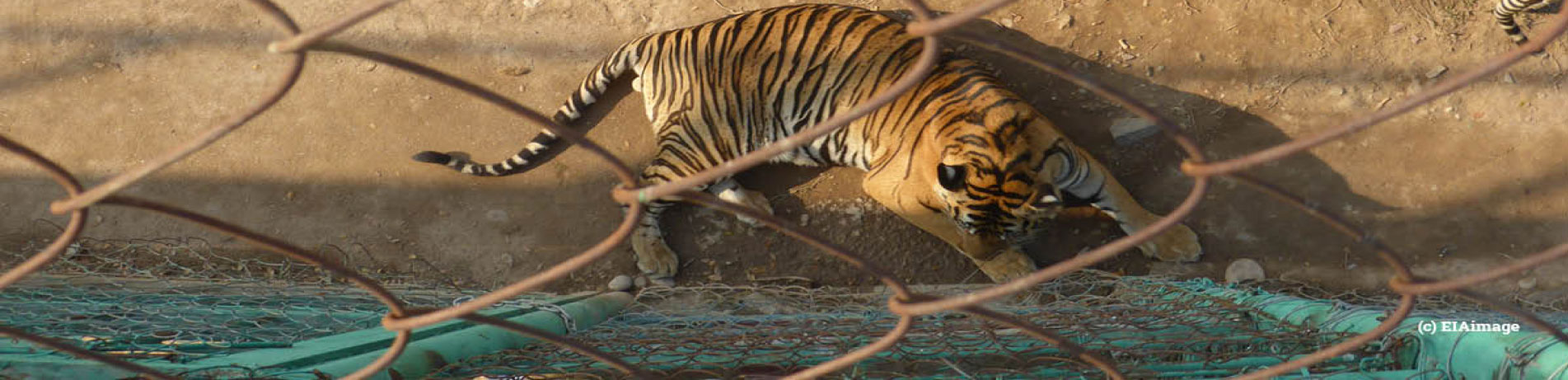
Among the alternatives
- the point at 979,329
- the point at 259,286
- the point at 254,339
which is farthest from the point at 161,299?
the point at 979,329

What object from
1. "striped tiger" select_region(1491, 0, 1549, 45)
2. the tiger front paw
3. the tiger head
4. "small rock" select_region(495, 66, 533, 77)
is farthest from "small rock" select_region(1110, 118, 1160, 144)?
"small rock" select_region(495, 66, 533, 77)

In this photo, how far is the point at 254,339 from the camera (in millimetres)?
1882

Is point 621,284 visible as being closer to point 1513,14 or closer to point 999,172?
point 999,172

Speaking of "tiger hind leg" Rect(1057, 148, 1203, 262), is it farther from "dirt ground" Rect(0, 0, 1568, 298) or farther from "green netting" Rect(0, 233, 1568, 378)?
"green netting" Rect(0, 233, 1568, 378)

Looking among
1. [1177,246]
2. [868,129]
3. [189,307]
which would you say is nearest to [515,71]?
[868,129]

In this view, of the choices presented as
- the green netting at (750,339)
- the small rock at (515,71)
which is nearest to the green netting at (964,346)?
the green netting at (750,339)

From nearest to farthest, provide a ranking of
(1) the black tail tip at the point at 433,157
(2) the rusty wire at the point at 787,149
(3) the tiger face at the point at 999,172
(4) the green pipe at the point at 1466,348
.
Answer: (2) the rusty wire at the point at 787,149 → (4) the green pipe at the point at 1466,348 → (3) the tiger face at the point at 999,172 → (1) the black tail tip at the point at 433,157

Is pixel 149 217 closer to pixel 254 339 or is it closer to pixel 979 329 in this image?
pixel 254 339

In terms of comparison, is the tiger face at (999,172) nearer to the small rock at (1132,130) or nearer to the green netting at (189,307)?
the small rock at (1132,130)

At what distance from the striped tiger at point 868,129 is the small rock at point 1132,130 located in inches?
11.9

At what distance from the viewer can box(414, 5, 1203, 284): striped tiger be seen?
3109 mm

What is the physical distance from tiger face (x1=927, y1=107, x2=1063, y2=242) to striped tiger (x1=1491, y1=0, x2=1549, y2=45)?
5.54 feet

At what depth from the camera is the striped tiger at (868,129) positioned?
3109mm

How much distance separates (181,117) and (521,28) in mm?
1405
